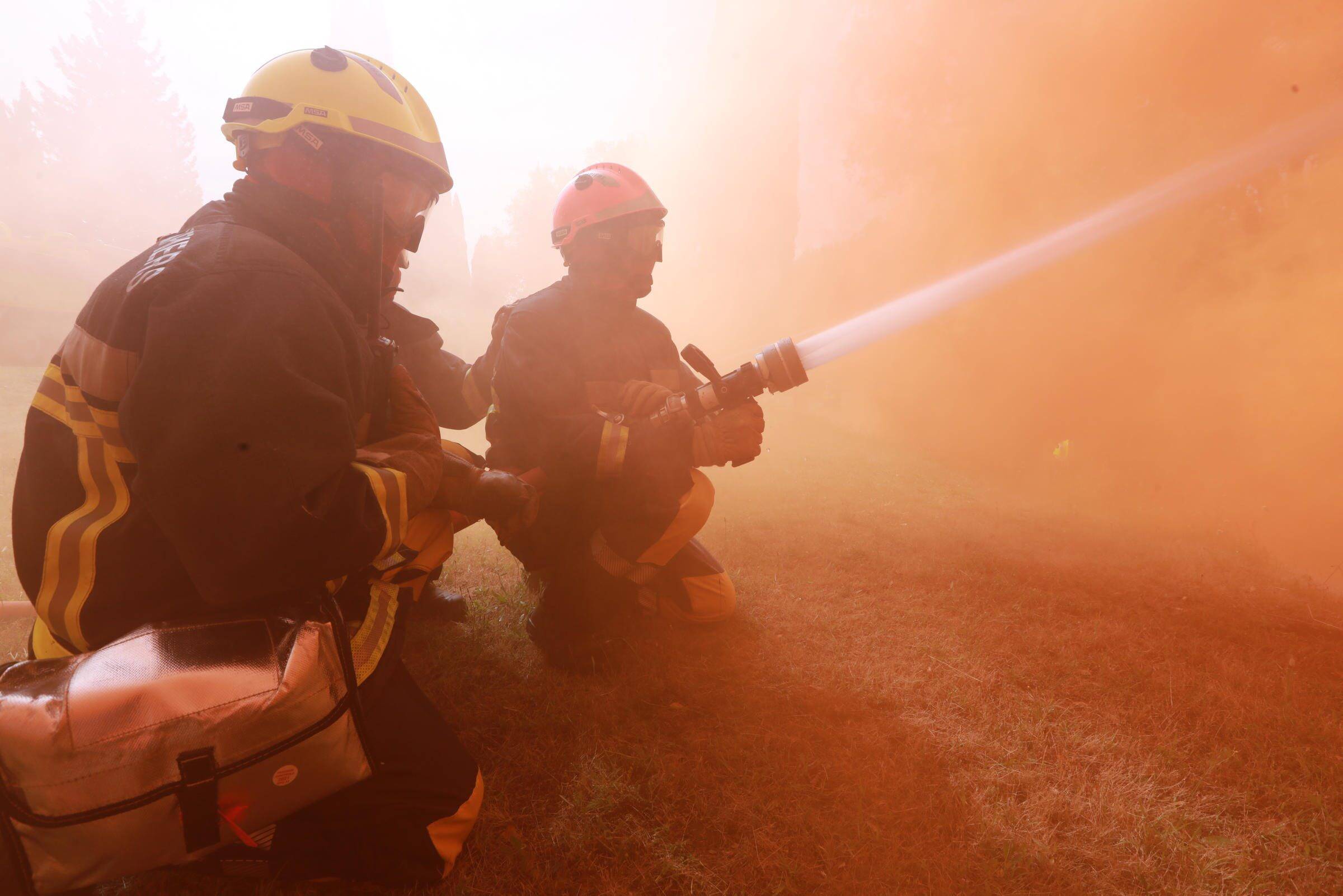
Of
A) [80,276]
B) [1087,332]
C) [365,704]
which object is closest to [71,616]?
[365,704]

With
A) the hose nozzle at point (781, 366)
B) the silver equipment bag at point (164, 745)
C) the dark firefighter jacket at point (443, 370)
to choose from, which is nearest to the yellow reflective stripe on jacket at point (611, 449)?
the hose nozzle at point (781, 366)

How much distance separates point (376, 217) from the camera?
85.0 inches

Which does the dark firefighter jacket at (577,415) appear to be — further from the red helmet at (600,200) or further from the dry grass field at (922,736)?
the dry grass field at (922,736)

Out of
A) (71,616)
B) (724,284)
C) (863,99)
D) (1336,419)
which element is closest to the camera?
(71,616)

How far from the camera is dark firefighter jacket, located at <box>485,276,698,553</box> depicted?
330 cm

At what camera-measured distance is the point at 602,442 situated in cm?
324

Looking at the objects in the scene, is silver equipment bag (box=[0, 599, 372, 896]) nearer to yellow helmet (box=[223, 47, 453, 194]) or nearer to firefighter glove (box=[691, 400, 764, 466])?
yellow helmet (box=[223, 47, 453, 194])

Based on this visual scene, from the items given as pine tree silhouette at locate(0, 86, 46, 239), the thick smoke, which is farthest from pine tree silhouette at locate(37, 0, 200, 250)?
the thick smoke

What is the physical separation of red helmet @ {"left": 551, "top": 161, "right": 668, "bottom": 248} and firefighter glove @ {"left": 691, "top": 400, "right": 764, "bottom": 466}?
4.51ft

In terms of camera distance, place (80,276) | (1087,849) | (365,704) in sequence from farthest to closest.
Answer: (80,276) → (1087,849) → (365,704)

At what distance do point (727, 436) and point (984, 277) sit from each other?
21.3ft

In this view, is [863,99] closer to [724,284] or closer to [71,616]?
[724,284]

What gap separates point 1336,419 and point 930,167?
5886 millimetres

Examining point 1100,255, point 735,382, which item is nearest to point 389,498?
point 735,382
